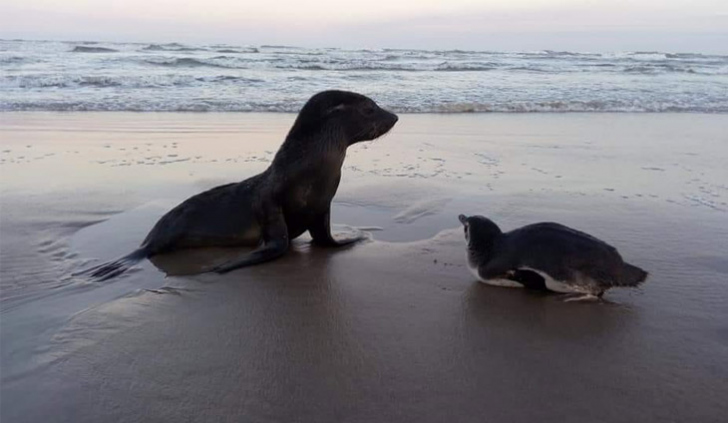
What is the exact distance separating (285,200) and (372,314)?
1.70 metres

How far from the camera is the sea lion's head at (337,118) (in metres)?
5.73

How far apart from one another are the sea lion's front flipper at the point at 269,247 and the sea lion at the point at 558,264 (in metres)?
1.60

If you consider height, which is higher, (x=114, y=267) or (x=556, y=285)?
(x=556, y=285)

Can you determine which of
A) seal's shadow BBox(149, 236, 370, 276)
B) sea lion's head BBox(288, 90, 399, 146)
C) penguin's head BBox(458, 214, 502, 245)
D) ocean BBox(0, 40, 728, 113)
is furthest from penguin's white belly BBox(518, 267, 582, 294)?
ocean BBox(0, 40, 728, 113)

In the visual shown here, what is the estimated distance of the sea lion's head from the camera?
573 centimetres

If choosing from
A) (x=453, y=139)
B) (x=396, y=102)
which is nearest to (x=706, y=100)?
(x=396, y=102)

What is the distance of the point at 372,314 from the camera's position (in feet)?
13.6

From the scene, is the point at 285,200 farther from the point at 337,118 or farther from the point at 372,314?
the point at 372,314

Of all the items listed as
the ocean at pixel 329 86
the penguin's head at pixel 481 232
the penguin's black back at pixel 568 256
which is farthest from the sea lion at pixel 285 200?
the ocean at pixel 329 86

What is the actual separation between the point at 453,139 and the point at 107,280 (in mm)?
7546

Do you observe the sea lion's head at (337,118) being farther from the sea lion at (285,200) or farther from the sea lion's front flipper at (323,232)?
the sea lion's front flipper at (323,232)

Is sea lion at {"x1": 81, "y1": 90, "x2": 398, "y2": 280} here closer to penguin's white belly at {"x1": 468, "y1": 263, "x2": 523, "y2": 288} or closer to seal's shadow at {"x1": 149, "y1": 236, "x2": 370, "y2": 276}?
seal's shadow at {"x1": 149, "y1": 236, "x2": 370, "y2": 276}

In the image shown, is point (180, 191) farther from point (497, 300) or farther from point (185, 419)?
point (185, 419)

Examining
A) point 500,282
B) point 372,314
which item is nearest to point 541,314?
point 500,282
